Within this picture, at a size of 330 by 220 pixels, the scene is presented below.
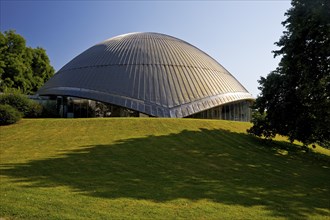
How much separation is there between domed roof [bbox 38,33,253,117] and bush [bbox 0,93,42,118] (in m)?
5.61

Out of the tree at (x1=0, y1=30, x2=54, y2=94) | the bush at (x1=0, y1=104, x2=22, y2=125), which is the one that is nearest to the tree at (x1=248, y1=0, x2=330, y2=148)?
the bush at (x1=0, y1=104, x2=22, y2=125)

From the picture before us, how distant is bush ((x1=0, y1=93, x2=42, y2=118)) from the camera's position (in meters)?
25.5

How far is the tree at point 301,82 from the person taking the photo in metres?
16.2

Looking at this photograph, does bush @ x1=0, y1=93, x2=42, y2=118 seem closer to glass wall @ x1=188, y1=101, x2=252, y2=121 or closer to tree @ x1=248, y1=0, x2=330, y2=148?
glass wall @ x1=188, y1=101, x2=252, y2=121

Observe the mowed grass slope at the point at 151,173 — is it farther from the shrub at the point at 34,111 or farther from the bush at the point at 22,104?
the shrub at the point at 34,111

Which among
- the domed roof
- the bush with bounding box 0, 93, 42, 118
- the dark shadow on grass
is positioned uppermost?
the domed roof

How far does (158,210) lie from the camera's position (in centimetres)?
813

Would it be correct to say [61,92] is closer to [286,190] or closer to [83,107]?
[83,107]

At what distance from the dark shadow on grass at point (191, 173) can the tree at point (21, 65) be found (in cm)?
3349

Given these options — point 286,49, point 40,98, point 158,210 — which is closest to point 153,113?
point 40,98

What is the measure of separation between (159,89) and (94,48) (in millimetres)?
13906

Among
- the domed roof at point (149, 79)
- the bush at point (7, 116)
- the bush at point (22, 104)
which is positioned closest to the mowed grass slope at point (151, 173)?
the bush at point (7, 116)

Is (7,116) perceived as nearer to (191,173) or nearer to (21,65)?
(191,173)

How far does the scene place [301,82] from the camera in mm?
19172
